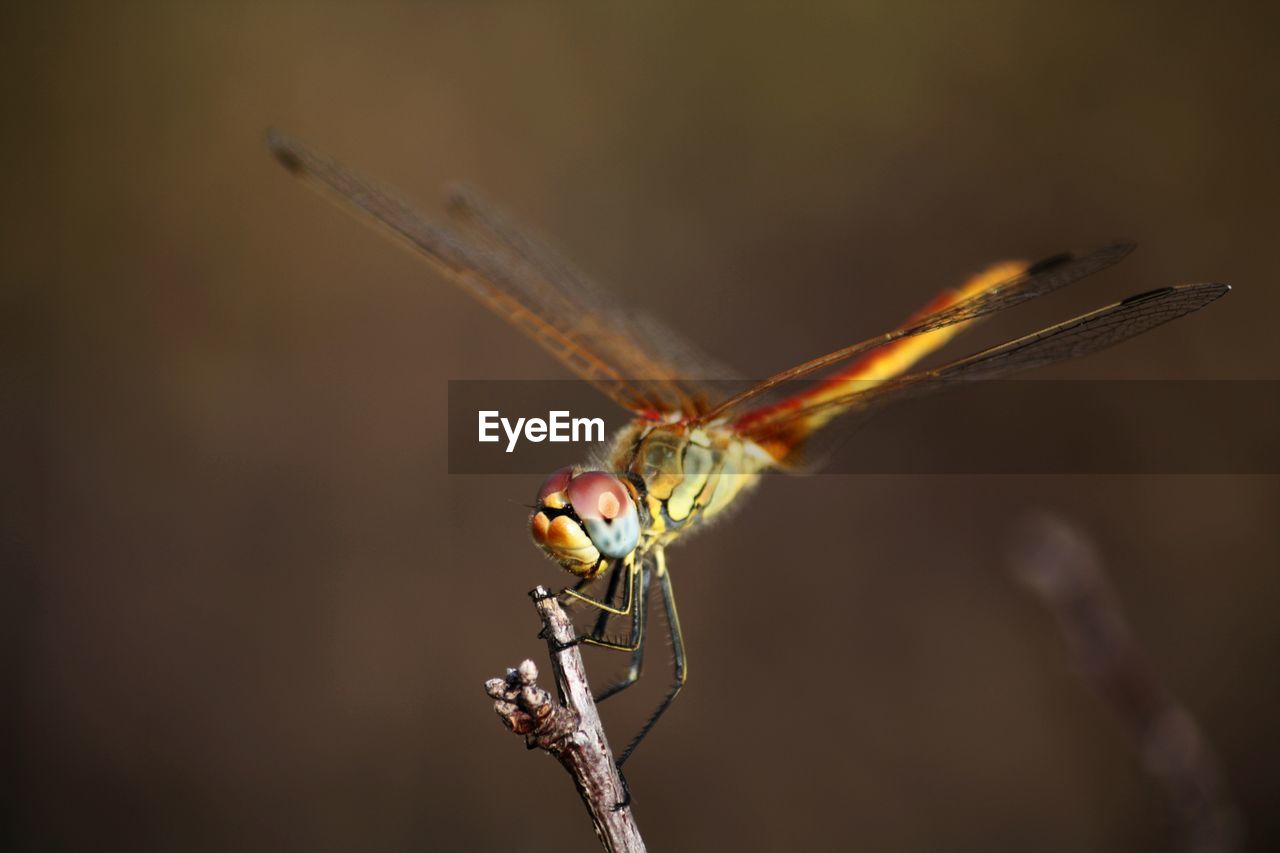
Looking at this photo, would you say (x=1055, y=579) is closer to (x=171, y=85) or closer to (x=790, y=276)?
(x=790, y=276)

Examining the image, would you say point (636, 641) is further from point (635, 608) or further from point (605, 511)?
point (605, 511)

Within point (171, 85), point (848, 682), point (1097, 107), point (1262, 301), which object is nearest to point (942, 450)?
point (848, 682)

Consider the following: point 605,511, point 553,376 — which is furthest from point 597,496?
point 553,376

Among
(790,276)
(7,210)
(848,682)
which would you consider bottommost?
(848,682)

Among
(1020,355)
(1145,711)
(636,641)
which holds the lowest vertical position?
(1145,711)

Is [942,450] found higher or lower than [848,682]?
higher

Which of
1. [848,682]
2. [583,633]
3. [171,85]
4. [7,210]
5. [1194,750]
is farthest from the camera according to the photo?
[171,85]

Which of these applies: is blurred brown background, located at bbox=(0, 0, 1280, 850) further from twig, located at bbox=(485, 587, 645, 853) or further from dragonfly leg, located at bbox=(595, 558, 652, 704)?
twig, located at bbox=(485, 587, 645, 853)
